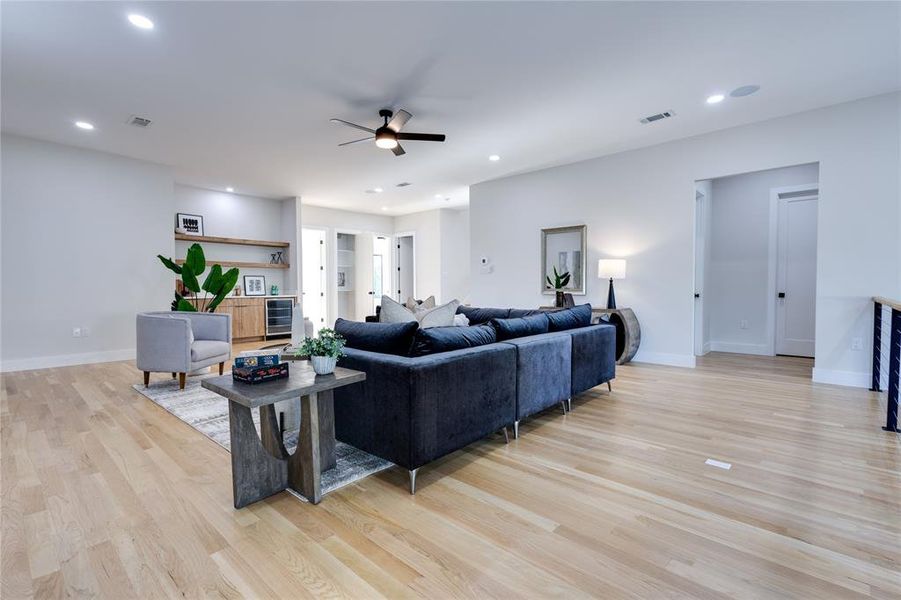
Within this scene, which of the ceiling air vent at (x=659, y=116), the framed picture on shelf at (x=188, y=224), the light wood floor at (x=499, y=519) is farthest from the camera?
the framed picture on shelf at (x=188, y=224)

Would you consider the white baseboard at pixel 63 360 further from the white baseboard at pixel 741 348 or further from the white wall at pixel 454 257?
the white baseboard at pixel 741 348

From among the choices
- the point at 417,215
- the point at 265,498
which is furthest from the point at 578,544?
the point at 417,215

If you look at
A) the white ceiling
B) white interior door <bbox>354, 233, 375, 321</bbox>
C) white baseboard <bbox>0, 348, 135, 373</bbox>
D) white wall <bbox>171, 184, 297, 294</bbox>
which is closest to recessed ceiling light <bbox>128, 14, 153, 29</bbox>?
the white ceiling

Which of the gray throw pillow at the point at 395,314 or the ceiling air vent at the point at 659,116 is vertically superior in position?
the ceiling air vent at the point at 659,116

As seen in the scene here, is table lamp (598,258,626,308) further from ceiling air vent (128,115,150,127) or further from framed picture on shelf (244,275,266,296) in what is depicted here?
framed picture on shelf (244,275,266,296)

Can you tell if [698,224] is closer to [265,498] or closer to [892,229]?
[892,229]

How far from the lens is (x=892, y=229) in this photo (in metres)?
3.85

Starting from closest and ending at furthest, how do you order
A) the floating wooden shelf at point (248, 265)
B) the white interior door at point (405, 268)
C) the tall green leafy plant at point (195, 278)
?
the tall green leafy plant at point (195, 278), the floating wooden shelf at point (248, 265), the white interior door at point (405, 268)

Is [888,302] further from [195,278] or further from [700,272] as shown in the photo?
[195,278]

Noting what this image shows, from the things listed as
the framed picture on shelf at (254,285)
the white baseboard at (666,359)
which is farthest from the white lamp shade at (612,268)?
the framed picture on shelf at (254,285)

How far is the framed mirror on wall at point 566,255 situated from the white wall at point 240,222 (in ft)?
15.9

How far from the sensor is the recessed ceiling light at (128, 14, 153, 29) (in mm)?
2604

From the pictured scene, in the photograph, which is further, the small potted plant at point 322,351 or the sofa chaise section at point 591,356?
the sofa chaise section at point 591,356

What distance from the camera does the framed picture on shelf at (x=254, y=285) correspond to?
7855mm
